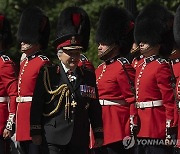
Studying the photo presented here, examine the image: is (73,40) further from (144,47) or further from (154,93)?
(144,47)

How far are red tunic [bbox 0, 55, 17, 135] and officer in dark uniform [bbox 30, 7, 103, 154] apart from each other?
1.98 metres

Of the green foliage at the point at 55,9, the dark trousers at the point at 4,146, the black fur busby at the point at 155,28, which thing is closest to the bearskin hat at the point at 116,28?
the black fur busby at the point at 155,28

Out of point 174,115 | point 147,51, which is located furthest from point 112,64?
point 174,115

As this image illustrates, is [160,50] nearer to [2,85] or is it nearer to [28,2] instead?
[2,85]

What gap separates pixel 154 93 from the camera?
11891 millimetres

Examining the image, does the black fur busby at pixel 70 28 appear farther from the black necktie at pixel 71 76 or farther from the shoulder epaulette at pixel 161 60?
the shoulder epaulette at pixel 161 60

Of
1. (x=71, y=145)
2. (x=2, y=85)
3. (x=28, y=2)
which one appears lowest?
(x=71, y=145)

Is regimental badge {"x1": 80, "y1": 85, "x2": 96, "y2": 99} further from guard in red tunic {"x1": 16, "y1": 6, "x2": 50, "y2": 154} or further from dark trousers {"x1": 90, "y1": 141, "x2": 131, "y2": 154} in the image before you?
guard in red tunic {"x1": 16, "y1": 6, "x2": 50, "y2": 154}

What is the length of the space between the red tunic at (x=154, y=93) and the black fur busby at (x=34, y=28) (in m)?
1.57

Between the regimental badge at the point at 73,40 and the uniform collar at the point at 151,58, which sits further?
the uniform collar at the point at 151,58

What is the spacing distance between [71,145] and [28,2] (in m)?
10.0

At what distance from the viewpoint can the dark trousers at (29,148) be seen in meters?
12.2

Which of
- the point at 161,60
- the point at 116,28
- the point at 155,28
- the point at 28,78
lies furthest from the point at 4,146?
the point at 155,28

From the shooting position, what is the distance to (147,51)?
12.3 meters
